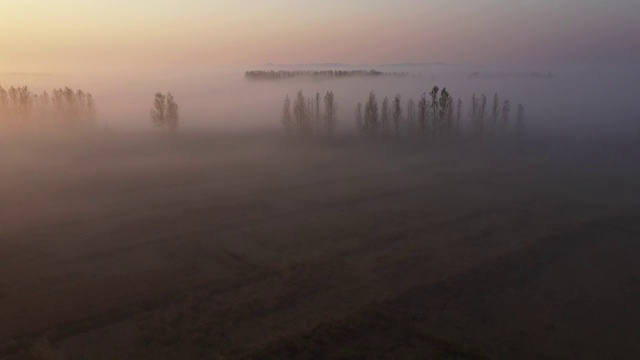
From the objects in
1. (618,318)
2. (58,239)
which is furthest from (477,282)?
(58,239)

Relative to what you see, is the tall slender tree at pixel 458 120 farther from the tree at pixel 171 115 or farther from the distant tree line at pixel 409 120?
the tree at pixel 171 115

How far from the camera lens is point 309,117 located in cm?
8100

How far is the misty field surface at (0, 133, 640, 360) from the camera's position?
17922 mm

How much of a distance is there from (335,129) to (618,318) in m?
65.2

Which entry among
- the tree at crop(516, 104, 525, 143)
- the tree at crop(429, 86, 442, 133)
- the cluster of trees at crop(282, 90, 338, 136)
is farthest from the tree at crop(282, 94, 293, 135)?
the tree at crop(516, 104, 525, 143)

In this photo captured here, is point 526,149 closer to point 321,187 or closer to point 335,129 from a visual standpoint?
point 335,129

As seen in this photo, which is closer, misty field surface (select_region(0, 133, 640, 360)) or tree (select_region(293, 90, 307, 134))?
misty field surface (select_region(0, 133, 640, 360))

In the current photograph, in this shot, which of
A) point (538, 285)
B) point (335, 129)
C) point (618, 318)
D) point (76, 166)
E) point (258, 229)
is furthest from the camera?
point (335, 129)

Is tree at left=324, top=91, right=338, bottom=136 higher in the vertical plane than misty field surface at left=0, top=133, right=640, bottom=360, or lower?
higher

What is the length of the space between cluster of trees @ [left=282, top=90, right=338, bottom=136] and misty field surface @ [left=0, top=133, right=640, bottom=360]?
89.0 ft

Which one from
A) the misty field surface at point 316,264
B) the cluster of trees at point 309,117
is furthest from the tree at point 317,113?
the misty field surface at point 316,264

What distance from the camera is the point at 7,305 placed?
2016 cm

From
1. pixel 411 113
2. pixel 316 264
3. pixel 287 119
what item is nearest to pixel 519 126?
pixel 411 113

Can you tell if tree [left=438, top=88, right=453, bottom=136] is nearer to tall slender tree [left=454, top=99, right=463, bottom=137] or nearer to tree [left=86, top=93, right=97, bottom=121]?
tall slender tree [left=454, top=99, right=463, bottom=137]
